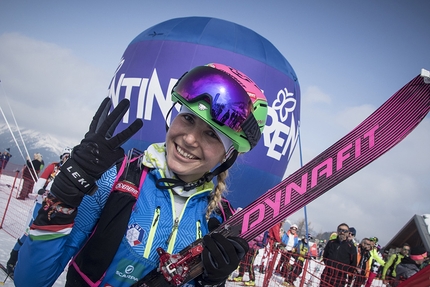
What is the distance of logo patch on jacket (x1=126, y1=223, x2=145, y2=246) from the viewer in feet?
5.34

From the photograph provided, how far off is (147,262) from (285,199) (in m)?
1.14

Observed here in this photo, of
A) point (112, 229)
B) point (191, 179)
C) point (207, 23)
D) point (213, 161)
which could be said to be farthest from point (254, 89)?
point (207, 23)

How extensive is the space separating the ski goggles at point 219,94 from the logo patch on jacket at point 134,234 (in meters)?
0.70

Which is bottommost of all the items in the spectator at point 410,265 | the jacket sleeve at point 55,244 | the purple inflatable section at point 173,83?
the jacket sleeve at point 55,244

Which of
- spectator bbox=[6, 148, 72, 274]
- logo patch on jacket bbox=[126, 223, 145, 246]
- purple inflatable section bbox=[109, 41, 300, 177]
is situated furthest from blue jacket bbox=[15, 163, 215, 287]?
purple inflatable section bbox=[109, 41, 300, 177]

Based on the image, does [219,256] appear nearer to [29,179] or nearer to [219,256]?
[219,256]

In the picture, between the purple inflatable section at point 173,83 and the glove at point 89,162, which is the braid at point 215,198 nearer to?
the glove at point 89,162

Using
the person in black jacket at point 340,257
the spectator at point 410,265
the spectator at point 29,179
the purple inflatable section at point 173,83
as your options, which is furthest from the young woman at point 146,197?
the spectator at point 29,179

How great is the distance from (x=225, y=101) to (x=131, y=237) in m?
0.89

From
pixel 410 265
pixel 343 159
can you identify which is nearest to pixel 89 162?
pixel 343 159

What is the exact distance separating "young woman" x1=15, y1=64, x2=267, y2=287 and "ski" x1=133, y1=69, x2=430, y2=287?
0.42 m

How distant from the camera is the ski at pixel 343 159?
228 centimetres

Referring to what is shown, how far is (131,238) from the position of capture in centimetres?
163

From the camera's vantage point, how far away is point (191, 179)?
1.87 m
